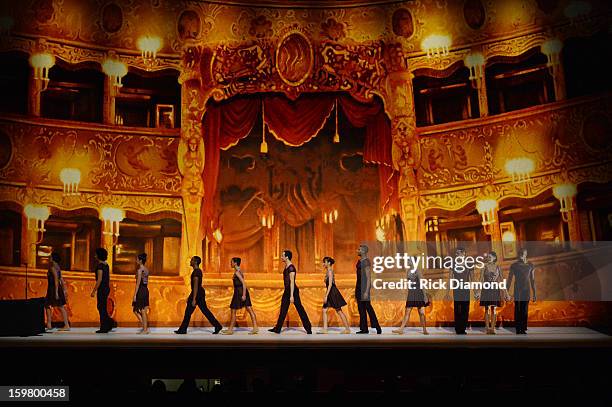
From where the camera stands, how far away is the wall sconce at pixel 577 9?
38.8 feet

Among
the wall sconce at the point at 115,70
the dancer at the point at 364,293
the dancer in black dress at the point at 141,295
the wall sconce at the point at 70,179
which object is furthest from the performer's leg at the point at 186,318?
the wall sconce at the point at 115,70

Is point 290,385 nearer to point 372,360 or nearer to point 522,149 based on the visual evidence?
point 372,360

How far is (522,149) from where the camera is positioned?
40.4ft

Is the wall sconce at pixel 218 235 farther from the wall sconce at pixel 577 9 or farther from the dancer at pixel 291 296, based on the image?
the wall sconce at pixel 577 9

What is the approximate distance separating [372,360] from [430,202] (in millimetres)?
5742

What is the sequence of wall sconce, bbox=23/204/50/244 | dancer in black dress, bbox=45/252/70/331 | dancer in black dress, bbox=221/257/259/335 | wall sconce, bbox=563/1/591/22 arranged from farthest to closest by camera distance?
wall sconce, bbox=23/204/50/244 → wall sconce, bbox=563/1/591/22 → dancer in black dress, bbox=45/252/70/331 → dancer in black dress, bbox=221/257/259/335

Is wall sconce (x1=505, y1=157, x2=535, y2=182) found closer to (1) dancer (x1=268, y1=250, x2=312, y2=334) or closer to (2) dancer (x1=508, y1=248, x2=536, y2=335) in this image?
(2) dancer (x1=508, y1=248, x2=536, y2=335)

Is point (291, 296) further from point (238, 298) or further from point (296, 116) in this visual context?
point (296, 116)

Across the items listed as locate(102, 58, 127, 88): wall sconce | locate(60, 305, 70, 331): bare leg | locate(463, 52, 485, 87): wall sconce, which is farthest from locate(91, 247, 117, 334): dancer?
locate(463, 52, 485, 87): wall sconce

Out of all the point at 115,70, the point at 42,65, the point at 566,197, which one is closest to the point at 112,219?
the point at 115,70

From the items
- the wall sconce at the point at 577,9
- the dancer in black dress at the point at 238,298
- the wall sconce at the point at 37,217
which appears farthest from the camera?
the wall sconce at the point at 37,217

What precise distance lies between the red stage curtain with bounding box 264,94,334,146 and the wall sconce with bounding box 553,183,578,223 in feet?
15.8

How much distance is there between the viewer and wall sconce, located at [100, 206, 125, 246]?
12680 millimetres

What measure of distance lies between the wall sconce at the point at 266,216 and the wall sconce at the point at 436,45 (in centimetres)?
460
